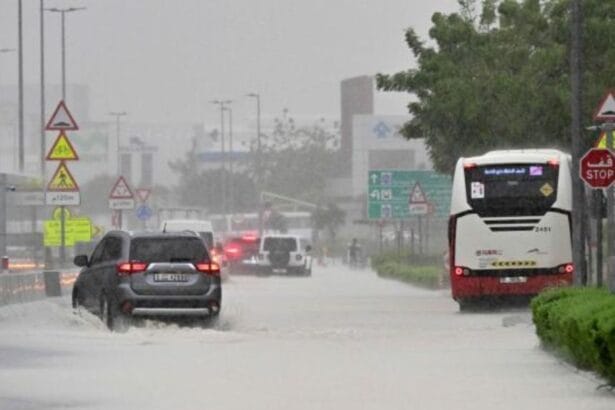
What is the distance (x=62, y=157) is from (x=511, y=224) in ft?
29.3

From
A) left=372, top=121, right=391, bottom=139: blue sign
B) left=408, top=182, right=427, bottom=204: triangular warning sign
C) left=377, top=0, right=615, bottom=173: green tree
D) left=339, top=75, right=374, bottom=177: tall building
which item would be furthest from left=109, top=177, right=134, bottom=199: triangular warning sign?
left=339, top=75, right=374, bottom=177: tall building

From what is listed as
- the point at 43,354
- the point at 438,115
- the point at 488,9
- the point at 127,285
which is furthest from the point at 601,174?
the point at 488,9

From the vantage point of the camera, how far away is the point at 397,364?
83.4ft

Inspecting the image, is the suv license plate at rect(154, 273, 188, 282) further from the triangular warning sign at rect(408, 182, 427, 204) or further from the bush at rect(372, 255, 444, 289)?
the triangular warning sign at rect(408, 182, 427, 204)

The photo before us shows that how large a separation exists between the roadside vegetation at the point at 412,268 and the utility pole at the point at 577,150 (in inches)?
953

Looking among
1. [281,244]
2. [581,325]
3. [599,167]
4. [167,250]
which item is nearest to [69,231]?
[167,250]

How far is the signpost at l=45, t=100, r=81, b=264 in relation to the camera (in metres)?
41.9

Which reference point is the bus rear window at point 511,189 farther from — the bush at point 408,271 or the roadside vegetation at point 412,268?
the bush at point 408,271

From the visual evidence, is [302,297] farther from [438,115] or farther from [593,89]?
[593,89]

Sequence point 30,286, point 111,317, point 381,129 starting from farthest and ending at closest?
1. point 381,129
2. point 30,286
3. point 111,317

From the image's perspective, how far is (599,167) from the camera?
33.8 meters

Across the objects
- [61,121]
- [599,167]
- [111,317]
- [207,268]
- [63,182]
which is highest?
[61,121]

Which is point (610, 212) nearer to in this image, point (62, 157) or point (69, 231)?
point (62, 157)

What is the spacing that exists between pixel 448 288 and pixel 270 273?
82.2 ft
